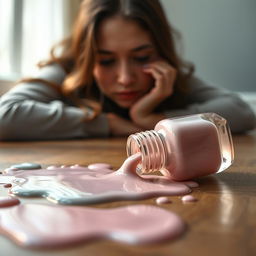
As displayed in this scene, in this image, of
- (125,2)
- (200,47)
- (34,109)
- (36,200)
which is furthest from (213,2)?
(36,200)

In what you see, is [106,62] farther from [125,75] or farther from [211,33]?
[211,33]

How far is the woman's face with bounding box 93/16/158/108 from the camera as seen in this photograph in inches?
53.0

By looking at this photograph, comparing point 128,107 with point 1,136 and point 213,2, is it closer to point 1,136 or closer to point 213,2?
point 1,136

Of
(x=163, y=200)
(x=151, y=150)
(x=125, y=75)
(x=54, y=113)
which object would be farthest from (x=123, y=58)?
(x=163, y=200)

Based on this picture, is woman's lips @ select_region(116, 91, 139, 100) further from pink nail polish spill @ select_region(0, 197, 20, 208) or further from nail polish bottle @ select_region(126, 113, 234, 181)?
pink nail polish spill @ select_region(0, 197, 20, 208)

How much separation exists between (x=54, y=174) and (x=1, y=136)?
673 mm

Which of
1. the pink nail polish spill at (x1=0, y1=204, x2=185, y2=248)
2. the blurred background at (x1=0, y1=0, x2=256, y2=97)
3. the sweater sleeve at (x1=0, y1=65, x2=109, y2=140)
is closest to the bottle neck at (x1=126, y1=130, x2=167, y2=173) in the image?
the pink nail polish spill at (x1=0, y1=204, x2=185, y2=248)

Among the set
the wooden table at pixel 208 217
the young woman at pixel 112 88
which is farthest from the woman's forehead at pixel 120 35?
the wooden table at pixel 208 217

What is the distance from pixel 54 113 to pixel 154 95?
0.33 meters

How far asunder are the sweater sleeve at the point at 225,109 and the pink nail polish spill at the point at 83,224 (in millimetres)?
1030

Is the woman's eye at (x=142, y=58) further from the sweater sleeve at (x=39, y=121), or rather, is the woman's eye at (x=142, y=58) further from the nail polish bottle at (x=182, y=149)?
the nail polish bottle at (x=182, y=149)

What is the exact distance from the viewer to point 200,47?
2.47m

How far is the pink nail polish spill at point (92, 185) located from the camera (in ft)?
1.56

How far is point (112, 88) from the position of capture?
1431mm
